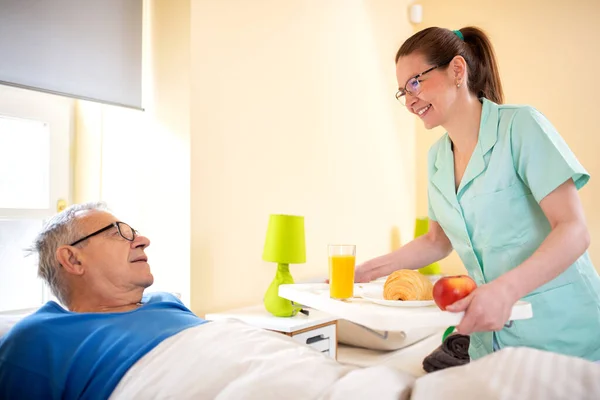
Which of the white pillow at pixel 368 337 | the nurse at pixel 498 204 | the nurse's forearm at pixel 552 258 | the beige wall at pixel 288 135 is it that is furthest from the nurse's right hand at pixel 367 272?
the white pillow at pixel 368 337

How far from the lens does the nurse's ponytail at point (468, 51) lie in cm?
142

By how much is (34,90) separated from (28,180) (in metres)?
0.42

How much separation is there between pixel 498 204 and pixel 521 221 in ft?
0.22

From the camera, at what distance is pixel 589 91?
3807 millimetres

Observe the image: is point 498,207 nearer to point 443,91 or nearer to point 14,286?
point 443,91

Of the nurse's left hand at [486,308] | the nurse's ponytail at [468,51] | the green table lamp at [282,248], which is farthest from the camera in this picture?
the green table lamp at [282,248]

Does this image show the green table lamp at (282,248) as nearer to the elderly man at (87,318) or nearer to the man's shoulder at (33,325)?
the elderly man at (87,318)

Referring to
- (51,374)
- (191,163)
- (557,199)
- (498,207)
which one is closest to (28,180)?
(191,163)

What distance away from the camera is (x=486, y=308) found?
0.99m

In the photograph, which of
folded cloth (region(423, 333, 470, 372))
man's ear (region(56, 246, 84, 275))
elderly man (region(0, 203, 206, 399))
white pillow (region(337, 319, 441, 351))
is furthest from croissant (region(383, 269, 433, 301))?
white pillow (region(337, 319, 441, 351))

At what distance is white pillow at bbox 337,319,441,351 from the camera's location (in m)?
2.80

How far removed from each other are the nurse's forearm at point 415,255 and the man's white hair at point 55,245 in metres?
0.89

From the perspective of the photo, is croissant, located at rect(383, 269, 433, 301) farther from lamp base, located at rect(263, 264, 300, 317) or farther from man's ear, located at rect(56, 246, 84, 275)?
lamp base, located at rect(263, 264, 300, 317)

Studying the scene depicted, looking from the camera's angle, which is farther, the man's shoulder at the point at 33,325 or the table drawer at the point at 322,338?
the table drawer at the point at 322,338
